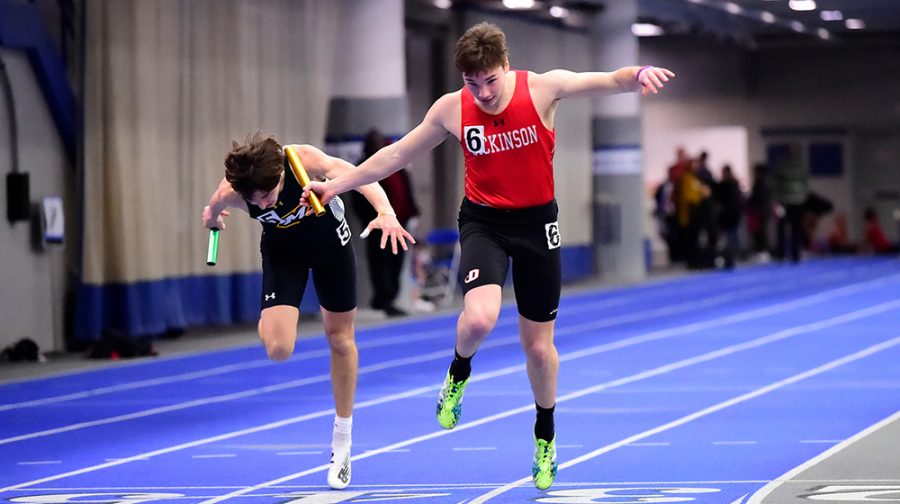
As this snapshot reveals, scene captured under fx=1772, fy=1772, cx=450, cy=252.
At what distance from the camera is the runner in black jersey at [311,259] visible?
26.3 feet

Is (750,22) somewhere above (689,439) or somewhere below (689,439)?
above

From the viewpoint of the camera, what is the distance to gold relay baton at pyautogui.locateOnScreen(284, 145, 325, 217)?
7.49m

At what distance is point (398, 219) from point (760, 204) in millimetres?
15256

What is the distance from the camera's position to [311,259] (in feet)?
27.3

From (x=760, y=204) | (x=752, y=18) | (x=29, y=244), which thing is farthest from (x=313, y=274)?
(x=752, y=18)

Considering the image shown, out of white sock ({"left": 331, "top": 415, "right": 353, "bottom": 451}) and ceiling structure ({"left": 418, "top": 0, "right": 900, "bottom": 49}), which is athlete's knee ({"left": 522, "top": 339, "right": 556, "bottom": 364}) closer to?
white sock ({"left": 331, "top": 415, "right": 353, "bottom": 451})

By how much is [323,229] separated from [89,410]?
180 inches

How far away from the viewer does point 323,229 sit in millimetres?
8297

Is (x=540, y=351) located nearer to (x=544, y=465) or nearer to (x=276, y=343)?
(x=544, y=465)

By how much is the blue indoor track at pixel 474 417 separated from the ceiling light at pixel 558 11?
30.6ft

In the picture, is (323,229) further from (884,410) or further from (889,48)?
(889,48)

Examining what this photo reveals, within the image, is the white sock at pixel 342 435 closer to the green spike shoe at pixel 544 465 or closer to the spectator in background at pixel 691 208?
the green spike shoe at pixel 544 465

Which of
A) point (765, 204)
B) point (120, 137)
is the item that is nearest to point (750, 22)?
point (765, 204)

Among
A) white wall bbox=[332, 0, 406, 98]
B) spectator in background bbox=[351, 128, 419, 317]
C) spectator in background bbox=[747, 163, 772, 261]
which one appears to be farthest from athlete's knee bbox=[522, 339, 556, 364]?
spectator in background bbox=[747, 163, 772, 261]
